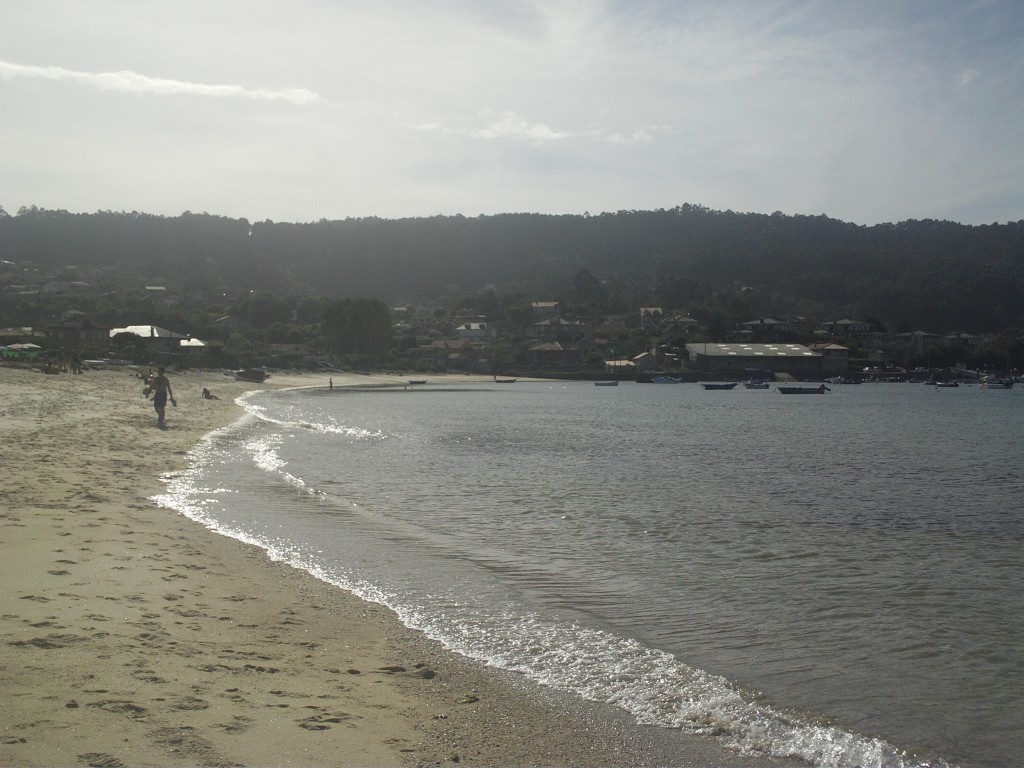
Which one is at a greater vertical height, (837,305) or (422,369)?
(837,305)

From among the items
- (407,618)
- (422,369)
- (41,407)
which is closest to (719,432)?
(41,407)

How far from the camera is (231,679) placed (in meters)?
6.16

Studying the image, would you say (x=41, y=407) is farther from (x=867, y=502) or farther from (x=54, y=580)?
(x=867, y=502)

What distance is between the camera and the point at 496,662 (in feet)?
24.0

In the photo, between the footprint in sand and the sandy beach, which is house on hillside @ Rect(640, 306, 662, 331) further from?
the footprint in sand

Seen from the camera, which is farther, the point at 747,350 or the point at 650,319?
the point at 650,319

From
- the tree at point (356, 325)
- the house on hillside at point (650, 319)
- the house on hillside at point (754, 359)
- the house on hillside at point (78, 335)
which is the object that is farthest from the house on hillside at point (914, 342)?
the house on hillside at point (78, 335)

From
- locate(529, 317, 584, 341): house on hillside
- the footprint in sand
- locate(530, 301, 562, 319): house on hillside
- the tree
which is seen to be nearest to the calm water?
the footprint in sand

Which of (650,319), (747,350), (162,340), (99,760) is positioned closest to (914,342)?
(747,350)

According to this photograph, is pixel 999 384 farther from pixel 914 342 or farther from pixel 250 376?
pixel 250 376

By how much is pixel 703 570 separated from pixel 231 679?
22.9 ft

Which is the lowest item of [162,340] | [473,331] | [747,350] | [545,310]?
[162,340]

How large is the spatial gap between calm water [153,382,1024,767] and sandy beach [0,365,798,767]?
1.91 feet

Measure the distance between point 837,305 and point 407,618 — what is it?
207953 millimetres
